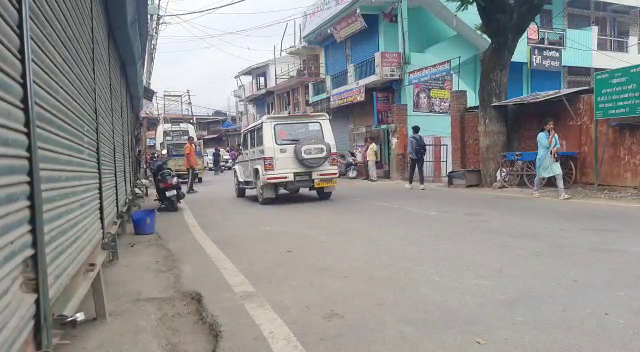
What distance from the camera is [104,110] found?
6.18 meters

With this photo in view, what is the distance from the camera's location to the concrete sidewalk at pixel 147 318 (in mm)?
3514

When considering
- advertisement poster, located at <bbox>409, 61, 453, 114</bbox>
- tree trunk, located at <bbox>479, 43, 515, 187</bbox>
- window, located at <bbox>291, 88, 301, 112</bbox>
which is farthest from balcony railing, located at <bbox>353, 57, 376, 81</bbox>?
window, located at <bbox>291, 88, 301, 112</bbox>

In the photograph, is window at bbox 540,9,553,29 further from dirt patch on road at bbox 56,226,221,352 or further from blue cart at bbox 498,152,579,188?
dirt patch on road at bbox 56,226,221,352

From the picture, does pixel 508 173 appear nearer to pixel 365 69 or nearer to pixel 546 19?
pixel 365 69

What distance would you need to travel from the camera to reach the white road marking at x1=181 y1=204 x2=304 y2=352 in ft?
11.1

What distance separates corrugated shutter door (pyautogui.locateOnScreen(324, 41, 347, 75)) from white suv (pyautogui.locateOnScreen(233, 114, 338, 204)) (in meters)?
15.8

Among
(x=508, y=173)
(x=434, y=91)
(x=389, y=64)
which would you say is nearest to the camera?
(x=508, y=173)

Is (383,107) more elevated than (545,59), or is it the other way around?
→ (545,59)

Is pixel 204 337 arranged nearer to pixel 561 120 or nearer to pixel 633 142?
pixel 633 142

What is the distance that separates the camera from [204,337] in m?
3.61

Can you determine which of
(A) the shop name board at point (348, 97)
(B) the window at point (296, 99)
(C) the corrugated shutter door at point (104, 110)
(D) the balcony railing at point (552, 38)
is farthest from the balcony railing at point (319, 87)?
(C) the corrugated shutter door at point (104, 110)

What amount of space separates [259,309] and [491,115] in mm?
11669

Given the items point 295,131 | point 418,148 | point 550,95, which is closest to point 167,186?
point 295,131

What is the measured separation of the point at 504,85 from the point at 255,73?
33.2m
